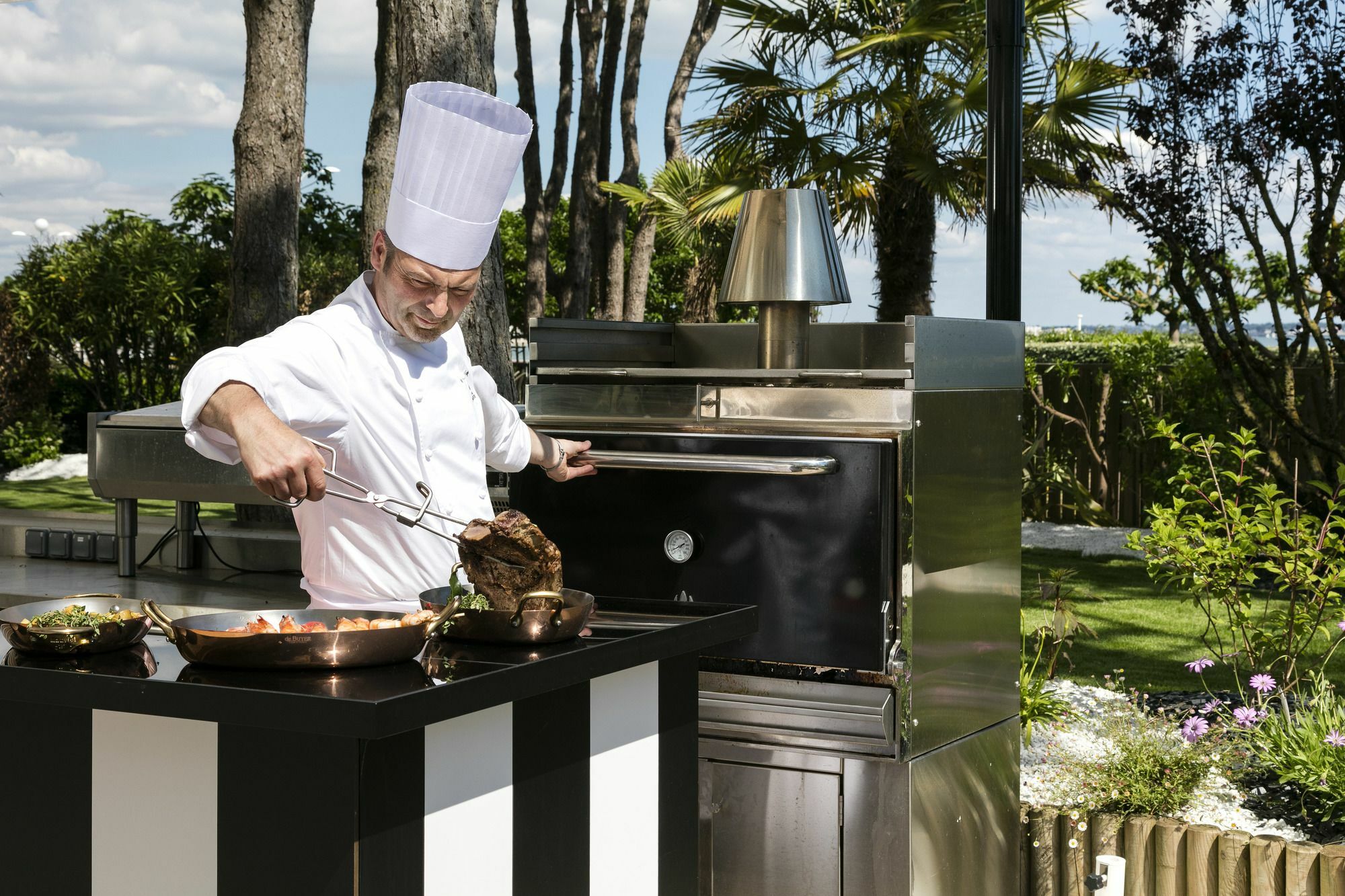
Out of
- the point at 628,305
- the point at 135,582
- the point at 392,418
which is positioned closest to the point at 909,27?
the point at 135,582

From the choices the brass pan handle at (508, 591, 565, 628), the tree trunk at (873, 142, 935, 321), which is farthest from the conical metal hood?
the tree trunk at (873, 142, 935, 321)

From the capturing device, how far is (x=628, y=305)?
16.5m

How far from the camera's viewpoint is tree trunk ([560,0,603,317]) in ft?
49.7

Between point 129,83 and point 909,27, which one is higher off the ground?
point 129,83

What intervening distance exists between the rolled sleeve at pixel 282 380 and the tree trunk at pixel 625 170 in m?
13.9

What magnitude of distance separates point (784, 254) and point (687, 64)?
14.3 metres

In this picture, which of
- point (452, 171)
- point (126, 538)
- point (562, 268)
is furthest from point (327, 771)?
point (562, 268)

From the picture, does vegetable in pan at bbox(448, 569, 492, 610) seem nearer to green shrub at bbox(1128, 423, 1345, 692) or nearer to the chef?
the chef

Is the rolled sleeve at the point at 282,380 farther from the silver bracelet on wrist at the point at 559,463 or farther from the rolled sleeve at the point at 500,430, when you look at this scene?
the silver bracelet on wrist at the point at 559,463

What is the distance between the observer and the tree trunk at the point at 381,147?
18.2ft

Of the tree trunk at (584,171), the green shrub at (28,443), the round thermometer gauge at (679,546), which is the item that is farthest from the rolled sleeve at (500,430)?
the green shrub at (28,443)

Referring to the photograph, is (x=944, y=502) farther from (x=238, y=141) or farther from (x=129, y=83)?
(x=129, y=83)

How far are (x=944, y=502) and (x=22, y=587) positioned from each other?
3315 millimetres

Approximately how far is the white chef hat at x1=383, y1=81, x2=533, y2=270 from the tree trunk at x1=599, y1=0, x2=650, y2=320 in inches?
535
